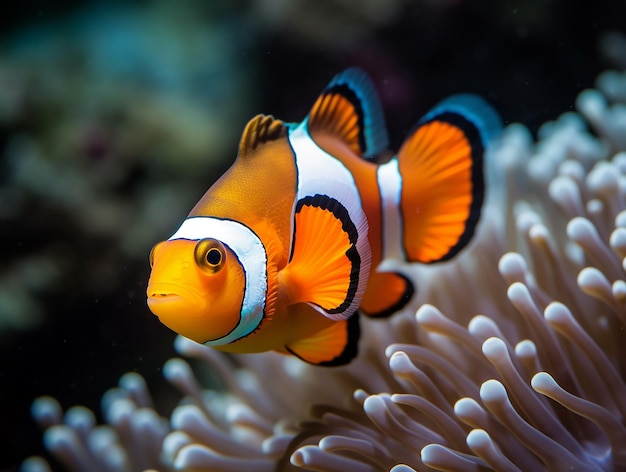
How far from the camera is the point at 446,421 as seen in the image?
1160 mm

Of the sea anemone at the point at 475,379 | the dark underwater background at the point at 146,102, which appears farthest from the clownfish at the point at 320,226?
the dark underwater background at the point at 146,102

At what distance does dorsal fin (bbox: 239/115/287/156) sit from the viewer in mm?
1121

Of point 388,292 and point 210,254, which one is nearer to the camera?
point 210,254

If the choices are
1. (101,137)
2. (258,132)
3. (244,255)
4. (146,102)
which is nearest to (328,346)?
(244,255)

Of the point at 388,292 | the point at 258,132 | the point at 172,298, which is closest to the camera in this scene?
the point at 172,298

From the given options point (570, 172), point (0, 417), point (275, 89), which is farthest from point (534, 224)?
point (0, 417)

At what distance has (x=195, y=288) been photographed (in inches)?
37.1

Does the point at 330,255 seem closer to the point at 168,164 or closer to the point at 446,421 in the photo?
the point at 446,421

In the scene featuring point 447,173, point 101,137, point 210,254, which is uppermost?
point 101,137

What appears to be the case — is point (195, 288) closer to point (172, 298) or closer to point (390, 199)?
point (172, 298)

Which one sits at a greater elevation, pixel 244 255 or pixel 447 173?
pixel 447 173

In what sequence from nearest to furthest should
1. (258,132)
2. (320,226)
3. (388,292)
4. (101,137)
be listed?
(320,226) < (258,132) < (388,292) < (101,137)

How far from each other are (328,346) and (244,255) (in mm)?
293

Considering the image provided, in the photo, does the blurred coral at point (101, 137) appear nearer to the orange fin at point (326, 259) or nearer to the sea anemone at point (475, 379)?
the sea anemone at point (475, 379)
